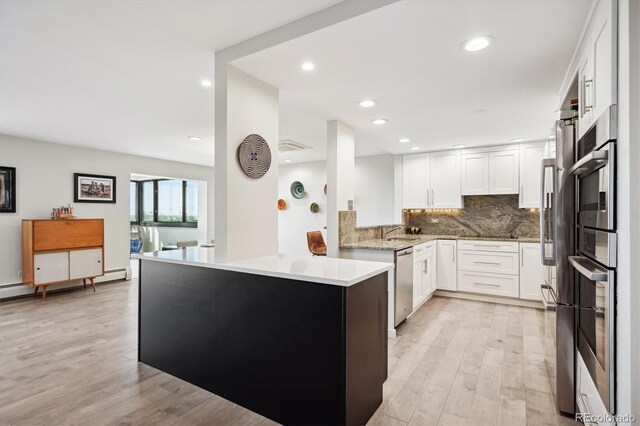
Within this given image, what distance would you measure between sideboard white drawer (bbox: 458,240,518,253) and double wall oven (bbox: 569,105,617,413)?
288 cm

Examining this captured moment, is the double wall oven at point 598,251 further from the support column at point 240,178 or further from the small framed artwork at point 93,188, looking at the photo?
the small framed artwork at point 93,188

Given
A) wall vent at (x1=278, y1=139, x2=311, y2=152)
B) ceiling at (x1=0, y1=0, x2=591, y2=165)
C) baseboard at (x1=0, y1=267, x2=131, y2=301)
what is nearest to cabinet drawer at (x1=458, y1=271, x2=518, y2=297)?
ceiling at (x1=0, y1=0, x2=591, y2=165)

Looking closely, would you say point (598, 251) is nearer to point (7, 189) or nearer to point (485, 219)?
point (485, 219)

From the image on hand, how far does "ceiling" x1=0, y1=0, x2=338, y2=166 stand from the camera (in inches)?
73.2

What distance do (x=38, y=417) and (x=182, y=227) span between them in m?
7.24

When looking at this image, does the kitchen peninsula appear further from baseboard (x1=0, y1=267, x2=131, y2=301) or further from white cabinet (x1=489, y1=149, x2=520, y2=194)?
baseboard (x1=0, y1=267, x2=131, y2=301)

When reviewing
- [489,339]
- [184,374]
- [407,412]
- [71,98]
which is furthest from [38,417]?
[489,339]

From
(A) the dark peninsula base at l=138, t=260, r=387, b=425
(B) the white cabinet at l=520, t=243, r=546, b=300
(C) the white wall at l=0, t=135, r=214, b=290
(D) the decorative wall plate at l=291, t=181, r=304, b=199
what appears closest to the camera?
(A) the dark peninsula base at l=138, t=260, r=387, b=425

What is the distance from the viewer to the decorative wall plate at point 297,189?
7.42 m

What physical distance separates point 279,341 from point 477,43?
7.07 ft

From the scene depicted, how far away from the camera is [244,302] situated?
2064 millimetres

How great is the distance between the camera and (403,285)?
3.66 meters

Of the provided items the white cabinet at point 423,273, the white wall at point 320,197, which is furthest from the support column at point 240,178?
the white wall at point 320,197

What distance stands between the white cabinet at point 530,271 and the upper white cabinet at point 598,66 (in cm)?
303
